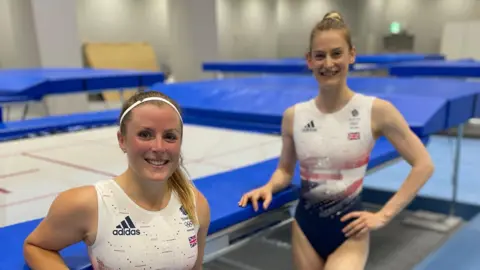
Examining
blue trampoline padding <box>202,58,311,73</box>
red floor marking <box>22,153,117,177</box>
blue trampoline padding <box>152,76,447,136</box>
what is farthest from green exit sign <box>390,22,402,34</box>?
red floor marking <box>22,153,117,177</box>

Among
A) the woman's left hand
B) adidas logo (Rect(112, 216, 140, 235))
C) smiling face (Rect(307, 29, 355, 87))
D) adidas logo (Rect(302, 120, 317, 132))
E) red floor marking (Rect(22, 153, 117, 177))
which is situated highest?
smiling face (Rect(307, 29, 355, 87))

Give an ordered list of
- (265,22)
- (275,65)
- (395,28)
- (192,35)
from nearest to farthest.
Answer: (275,65), (192,35), (395,28), (265,22)

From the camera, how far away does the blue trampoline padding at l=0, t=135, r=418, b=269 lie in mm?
1276

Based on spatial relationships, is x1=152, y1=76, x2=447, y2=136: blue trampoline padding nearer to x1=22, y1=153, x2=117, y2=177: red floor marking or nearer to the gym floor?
the gym floor

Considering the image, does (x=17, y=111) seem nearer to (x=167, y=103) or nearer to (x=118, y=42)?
(x=118, y=42)

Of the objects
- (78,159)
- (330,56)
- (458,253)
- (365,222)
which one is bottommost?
(458,253)

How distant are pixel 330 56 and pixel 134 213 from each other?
2.86ft

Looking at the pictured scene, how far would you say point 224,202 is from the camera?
5.79 feet

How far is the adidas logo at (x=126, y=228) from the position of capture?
3.83ft

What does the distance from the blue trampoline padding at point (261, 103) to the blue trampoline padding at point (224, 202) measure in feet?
0.57

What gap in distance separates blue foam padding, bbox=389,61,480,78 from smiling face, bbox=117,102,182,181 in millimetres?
4626

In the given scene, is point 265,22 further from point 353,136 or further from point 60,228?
point 60,228

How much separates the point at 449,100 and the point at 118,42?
8792 millimetres

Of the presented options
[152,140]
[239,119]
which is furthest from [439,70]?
[152,140]
